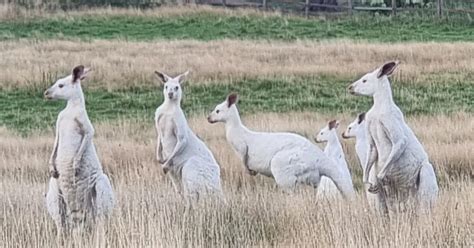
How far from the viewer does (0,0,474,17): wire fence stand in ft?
117

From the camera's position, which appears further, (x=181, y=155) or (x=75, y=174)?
(x=181, y=155)

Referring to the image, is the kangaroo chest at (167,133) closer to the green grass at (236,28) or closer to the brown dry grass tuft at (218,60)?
the brown dry grass tuft at (218,60)

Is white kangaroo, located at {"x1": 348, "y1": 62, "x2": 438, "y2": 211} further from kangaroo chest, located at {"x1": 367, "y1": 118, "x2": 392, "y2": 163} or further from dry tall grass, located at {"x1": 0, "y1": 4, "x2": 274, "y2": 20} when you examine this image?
dry tall grass, located at {"x1": 0, "y1": 4, "x2": 274, "y2": 20}

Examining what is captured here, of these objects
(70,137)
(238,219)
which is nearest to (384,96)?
(238,219)

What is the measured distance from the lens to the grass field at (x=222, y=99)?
716 centimetres

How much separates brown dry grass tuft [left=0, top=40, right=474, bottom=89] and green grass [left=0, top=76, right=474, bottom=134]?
0.55 meters

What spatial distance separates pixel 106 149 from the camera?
12.2 meters

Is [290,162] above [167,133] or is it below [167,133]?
below

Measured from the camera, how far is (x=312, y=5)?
3659 centimetres

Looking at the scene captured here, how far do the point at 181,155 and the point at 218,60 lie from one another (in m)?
13.2

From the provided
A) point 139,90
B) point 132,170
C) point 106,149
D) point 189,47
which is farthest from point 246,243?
point 189,47

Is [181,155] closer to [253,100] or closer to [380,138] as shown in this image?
[380,138]

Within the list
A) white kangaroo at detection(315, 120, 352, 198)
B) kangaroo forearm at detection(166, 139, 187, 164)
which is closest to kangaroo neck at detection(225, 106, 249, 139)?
white kangaroo at detection(315, 120, 352, 198)

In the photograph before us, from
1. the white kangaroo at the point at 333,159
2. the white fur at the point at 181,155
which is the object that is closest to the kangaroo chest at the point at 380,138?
the white kangaroo at the point at 333,159
